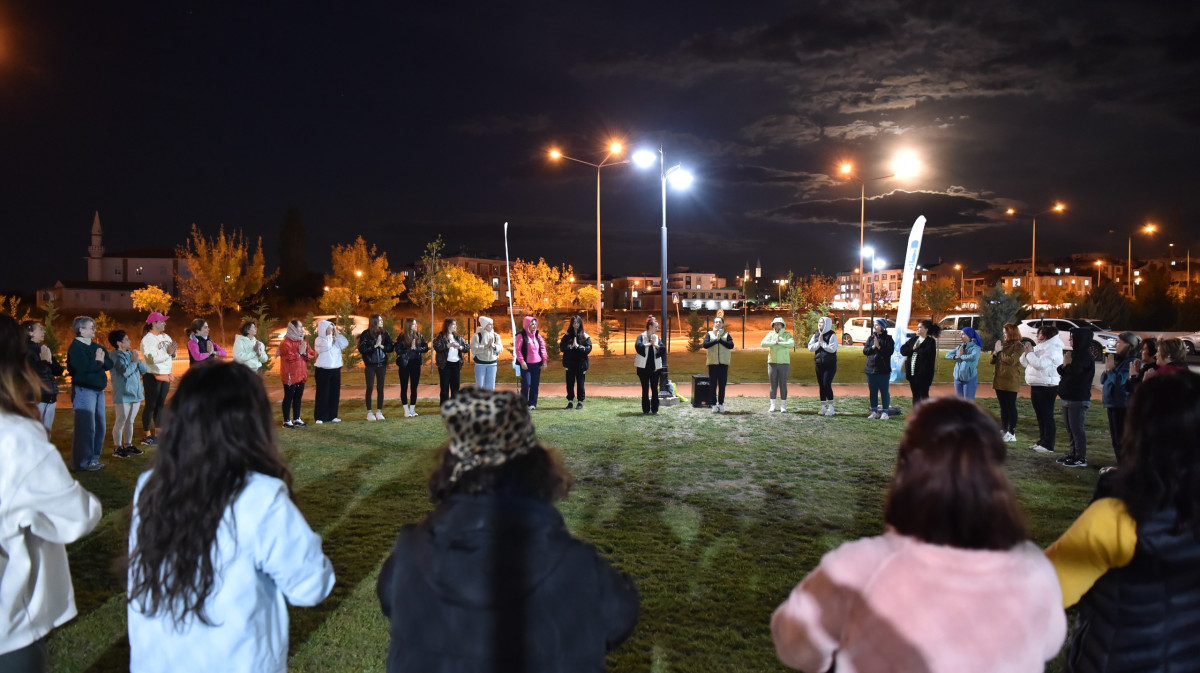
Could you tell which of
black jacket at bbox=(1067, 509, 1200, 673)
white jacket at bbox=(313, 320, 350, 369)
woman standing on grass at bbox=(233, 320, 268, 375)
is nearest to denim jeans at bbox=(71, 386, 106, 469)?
woman standing on grass at bbox=(233, 320, 268, 375)

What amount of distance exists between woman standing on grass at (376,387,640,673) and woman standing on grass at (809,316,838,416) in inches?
432

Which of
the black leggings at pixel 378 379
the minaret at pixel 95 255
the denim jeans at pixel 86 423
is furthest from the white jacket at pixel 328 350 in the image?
the minaret at pixel 95 255

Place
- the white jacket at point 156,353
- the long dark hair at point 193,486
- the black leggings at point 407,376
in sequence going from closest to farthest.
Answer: the long dark hair at point 193,486 → the white jacket at point 156,353 → the black leggings at point 407,376

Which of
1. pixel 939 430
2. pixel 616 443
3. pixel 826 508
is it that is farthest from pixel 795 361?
pixel 939 430

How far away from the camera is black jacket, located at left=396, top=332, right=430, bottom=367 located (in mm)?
12273

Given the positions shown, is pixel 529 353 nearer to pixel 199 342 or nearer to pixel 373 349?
pixel 373 349

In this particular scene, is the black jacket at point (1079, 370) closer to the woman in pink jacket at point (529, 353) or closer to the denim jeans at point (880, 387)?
the denim jeans at point (880, 387)

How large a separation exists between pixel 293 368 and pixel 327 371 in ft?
1.71

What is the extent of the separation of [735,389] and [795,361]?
9041mm

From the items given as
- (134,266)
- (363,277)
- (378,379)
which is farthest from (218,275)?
(134,266)

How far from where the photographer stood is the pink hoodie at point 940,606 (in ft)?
5.54

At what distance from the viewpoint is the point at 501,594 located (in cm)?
168

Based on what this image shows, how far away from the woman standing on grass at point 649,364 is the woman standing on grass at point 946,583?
10.4 metres

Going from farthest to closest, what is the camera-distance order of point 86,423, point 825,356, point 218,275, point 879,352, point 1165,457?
point 218,275
point 825,356
point 879,352
point 86,423
point 1165,457
